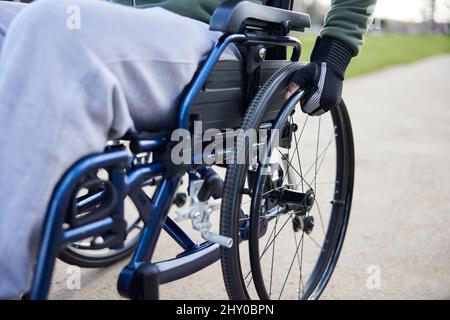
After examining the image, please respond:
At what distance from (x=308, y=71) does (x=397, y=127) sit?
12.8ft

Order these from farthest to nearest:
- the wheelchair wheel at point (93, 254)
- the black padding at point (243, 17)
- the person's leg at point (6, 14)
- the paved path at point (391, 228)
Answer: the paved path at point (391, 228) < the wheelchair wheel at point (93, 254) < the person's leg at point (6, 14) < the black padding at point (243, 17)

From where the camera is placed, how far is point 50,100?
0.92 metres

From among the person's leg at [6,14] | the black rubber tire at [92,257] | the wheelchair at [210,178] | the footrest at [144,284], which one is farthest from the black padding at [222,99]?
the black rubber tire at [92,257]

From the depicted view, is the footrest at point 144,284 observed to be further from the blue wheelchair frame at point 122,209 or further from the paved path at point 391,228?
the paved path at point 391,228

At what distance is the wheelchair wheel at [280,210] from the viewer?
125cm

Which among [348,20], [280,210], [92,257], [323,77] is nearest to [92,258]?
[92,257]

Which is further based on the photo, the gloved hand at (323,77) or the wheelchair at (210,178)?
the gloved hand at (323,77)

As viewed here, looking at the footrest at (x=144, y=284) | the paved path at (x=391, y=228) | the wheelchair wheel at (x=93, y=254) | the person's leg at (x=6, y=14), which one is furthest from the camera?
the paved path at (x=391, y=228)

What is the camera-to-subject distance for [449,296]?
1.85 m

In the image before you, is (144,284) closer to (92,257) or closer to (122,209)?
(122,209)

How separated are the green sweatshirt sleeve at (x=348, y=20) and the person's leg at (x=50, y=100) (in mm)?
612

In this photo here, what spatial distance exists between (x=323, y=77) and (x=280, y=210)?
40 centimetres

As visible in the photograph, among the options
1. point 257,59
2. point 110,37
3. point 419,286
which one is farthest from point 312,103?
point 419,286
